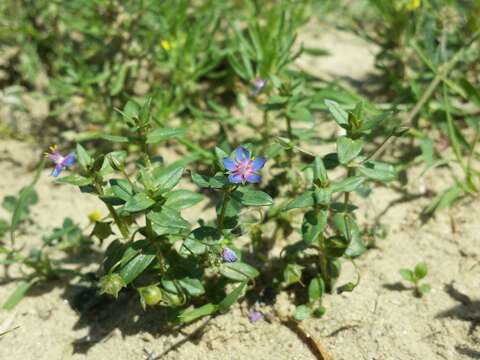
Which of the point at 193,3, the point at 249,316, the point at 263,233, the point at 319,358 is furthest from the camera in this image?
the point at 193,3

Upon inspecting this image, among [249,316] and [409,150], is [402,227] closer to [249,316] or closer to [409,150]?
[409,150]

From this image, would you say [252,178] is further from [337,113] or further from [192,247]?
[337,113]

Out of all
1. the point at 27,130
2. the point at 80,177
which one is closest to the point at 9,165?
the point at 27,130

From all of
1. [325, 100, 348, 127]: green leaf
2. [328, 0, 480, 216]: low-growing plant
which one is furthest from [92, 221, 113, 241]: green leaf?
[328, 0, 480, 216]: low-growing plant

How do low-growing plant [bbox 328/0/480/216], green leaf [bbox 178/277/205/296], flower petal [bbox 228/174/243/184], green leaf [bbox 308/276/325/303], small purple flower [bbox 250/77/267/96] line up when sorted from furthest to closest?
low-growing plant [bbox 328/0/480/216] < small purple flower [bbox 250/77/267/96] < green leaf [bbox 308/276/325/303] < green leaf [bbox 178/277/205/296] < flower petal [bbox 228/174/243/184]

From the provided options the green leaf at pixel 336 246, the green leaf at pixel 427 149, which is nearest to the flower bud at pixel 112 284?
the green leaf at pixel 336 246

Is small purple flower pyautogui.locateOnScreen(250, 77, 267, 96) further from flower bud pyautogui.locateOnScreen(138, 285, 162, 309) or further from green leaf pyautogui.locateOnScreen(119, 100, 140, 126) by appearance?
flower bud pyautogui.locateOnScreen(138, 285, 162, 309)

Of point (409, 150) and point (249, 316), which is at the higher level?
point (409, 150)

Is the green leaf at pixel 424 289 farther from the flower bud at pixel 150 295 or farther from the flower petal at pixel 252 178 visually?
the flower bud at pixel 150 295

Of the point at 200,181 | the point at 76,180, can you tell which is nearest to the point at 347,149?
the point at 200,181
